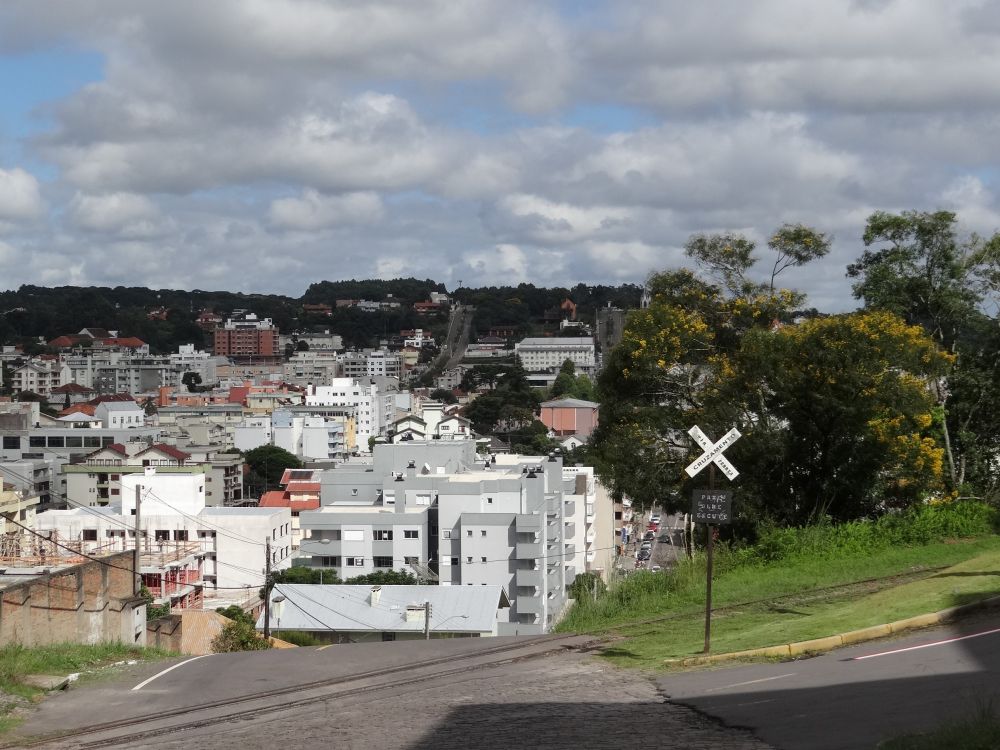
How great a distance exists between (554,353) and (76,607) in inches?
6877

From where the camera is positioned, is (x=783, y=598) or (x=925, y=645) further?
(x=783, y=598)

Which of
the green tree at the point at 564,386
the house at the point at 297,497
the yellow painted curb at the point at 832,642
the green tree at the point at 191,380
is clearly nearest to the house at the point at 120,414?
the house at the point at 297,497

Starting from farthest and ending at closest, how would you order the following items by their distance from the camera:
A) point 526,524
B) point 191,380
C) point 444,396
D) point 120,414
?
point 191,380, point 444,396, point 120,414, point 526,524

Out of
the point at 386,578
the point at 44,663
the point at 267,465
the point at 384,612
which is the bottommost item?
the point at 386,578

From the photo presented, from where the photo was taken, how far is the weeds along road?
7.88 metres

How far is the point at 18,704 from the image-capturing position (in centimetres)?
969

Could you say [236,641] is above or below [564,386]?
below

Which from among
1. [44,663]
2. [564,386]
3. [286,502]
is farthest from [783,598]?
[564,386]

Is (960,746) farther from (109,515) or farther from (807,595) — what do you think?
(109,515)

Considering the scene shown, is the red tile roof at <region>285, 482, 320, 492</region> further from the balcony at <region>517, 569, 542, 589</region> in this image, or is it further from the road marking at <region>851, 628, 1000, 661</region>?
the road marking at <region>851, 628, 1000, 661</region>

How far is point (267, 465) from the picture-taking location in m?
86.0

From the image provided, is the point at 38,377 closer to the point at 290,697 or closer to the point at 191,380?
the point at 191,380

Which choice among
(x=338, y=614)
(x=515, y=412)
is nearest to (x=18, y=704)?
(x=338, y=614)

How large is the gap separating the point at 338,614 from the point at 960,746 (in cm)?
2358
